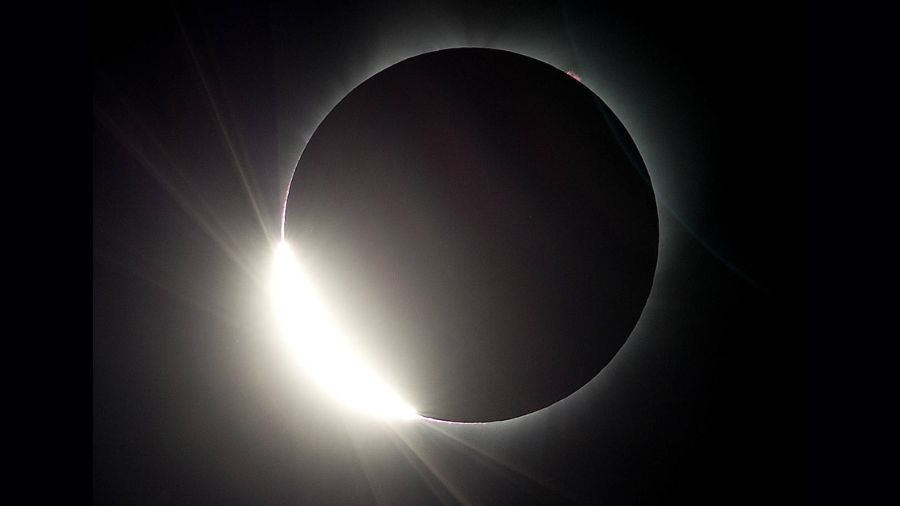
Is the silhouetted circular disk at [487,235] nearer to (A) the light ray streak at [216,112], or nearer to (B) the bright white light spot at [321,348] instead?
(B) the bright white light spot at [321,348]

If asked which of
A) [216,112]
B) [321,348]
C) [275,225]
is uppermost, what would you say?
[216,112]

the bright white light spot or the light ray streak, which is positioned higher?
the light ray streak

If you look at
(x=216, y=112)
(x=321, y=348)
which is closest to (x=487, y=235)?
(x=321, y=348)

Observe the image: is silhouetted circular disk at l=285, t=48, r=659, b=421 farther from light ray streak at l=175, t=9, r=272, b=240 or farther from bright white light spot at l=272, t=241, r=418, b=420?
light ray streak at l=175, t=9, r=272, b=240

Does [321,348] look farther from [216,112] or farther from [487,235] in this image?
[216,112]

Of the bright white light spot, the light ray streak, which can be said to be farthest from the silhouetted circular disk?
the light ray streak

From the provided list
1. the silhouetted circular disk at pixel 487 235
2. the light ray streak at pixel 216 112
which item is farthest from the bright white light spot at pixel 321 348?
the light ray streak at pixel 216 112

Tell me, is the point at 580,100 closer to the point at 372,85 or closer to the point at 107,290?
the point at 372,85
